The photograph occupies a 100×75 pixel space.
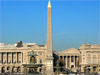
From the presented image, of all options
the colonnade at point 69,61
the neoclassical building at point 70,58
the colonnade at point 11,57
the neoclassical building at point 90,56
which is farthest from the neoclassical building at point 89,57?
the colonnade at point 11,57

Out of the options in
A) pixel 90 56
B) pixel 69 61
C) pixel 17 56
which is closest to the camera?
pixel 90 56

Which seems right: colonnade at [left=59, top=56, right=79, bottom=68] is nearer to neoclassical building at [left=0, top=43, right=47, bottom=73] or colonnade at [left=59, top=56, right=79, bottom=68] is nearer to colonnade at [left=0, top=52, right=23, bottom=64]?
neoclassical building at [left=0, top=43, right=47, bottom=73]

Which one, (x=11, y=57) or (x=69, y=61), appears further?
(x=69, y=61)

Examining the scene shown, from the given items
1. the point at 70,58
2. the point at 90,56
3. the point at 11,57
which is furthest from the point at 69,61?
the point at 11,57

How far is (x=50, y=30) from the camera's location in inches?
2793

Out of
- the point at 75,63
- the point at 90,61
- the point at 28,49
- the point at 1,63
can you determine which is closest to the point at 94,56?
the point at 90,61

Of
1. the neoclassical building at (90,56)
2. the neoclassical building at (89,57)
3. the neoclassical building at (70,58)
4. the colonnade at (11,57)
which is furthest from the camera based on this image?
the neoclassical building at (70,58)

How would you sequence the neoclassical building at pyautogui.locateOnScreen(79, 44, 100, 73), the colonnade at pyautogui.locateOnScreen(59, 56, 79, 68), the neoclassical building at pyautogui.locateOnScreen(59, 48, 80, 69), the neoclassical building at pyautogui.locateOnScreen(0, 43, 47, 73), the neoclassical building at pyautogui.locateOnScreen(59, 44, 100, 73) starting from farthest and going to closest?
→ the colonnade at pyautogui.locateOnScreen(59, 56, 79, 68) → the neoclassical building at pyautogui.locateOnScreen(59, 48, 80, 69) → the neoclassical building at pyautogui.locateOnScreen(0, 43, 47, 73) → the neoclassical building at pyautogui.locateOnScreen(79, 44, 100, 73) → the neoclassical building at pyautogui.locateOnScreen(59, 44, 100, 73)

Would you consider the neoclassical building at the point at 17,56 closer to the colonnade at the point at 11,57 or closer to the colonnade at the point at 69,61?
the colonnade at the point at 11,57

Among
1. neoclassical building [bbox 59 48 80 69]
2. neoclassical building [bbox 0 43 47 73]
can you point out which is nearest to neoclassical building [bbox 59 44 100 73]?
neoclassical building [bbox 59 48 80 69]

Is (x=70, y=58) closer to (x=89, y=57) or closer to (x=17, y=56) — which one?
(x=89, y=57)

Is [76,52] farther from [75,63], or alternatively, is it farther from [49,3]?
[49,3]

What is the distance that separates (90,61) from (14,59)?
85.0 feet

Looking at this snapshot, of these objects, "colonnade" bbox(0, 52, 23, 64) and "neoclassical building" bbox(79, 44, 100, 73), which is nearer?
"neoclassical building" bbox(79, 44, 100, 73)
